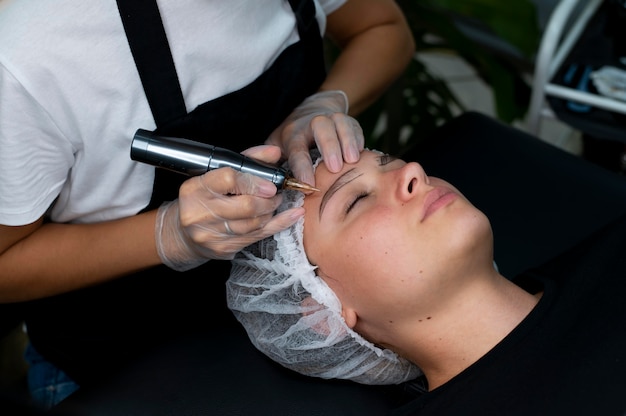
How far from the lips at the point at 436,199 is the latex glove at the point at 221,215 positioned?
0.63ft

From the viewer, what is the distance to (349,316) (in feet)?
3.46

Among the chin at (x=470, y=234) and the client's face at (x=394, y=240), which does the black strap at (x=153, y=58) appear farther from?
the chin at (x=470, y=234)

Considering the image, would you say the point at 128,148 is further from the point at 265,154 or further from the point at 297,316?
the point at 297,316

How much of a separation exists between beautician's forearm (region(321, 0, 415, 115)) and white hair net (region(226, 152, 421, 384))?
40cm

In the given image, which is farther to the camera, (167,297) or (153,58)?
(167,297)

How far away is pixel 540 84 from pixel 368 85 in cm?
48

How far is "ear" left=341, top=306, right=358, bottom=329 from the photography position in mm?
1053

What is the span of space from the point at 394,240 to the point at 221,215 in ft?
0.85

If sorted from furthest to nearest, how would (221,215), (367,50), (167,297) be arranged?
(367,50) → (167,297) → (221,215)

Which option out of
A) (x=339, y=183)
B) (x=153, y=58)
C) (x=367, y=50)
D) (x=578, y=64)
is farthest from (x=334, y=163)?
(x=578, y=64)

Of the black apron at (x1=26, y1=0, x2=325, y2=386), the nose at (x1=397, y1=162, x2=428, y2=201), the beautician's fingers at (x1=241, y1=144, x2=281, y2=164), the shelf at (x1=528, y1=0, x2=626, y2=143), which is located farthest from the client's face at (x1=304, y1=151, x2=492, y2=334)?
the shelf at (x1=528, y1=0, x2=626, y2=143)

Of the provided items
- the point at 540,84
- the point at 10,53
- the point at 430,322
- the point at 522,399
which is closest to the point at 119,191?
the point at 10,53

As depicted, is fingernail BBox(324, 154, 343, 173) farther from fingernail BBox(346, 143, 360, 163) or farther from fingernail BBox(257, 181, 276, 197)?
fingernail BBox(257, 181, 276, 197)

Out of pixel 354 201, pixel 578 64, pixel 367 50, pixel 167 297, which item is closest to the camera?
pixel 354 201
